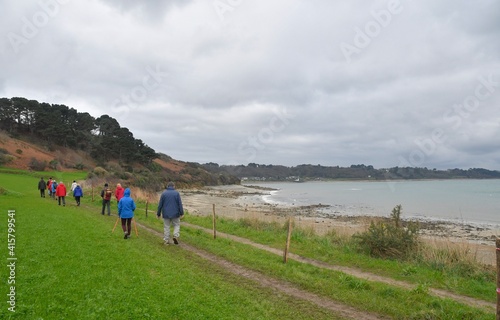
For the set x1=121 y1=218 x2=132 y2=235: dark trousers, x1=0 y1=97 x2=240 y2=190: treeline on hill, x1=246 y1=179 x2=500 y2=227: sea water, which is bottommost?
x1=246 y1=179 x2=500 y2=227: sea water

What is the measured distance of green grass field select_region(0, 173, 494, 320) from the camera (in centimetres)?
600

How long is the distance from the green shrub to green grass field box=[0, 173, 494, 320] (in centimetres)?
168

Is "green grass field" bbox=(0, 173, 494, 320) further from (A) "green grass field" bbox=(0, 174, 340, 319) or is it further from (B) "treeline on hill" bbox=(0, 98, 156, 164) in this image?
(B) "treeline on hill" bbox=(0, 98, 156, 164)

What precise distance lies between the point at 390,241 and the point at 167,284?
9.79 metres

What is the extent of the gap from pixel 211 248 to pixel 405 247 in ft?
25.9

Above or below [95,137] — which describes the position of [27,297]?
below

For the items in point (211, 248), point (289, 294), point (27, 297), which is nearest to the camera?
point (27, 297)

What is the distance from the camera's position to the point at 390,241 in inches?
539

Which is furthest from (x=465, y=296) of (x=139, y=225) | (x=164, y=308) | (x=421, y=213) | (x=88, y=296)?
(x=421, y=213)

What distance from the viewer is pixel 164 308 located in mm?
6102

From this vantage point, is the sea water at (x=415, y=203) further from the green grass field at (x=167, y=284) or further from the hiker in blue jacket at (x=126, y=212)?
the hiker in blue jacket at (x=126, y=212)

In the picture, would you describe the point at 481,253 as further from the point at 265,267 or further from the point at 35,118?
the point at 35,118

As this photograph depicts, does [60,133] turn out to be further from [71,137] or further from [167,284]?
[167,284]

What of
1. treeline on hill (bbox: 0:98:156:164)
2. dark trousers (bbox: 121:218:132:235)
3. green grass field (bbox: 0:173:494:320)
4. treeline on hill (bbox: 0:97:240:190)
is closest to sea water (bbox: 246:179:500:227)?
green grass field (bbox: 0:173:494:320)
